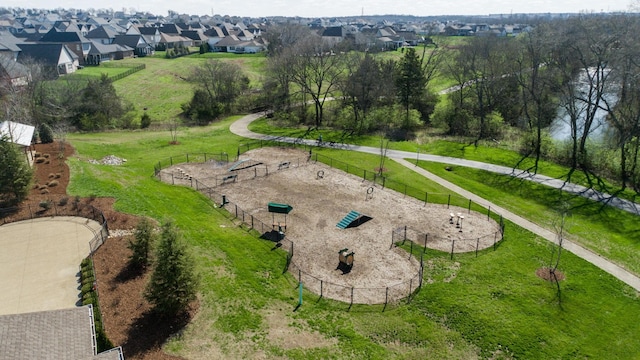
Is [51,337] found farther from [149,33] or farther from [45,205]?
[149,33]

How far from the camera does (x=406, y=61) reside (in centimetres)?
6419

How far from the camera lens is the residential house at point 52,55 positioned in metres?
89.9

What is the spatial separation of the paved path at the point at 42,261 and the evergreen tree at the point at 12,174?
3.17 metres

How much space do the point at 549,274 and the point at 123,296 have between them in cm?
2575

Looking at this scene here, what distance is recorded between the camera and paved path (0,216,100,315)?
22188mm

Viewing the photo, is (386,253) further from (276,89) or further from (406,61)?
(276,89)

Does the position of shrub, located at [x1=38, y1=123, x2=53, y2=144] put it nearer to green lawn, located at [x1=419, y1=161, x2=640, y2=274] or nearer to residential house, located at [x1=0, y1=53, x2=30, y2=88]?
residential house, located at [x1=0, y1=53, x2=30, y2=88]

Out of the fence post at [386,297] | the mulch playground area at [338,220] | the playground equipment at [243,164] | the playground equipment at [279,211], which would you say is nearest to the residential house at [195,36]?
the playground equipment at [243,164]

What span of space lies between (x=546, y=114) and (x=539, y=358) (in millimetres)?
50730

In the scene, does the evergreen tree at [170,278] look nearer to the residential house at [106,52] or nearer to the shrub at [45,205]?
the shrub at [45,205]

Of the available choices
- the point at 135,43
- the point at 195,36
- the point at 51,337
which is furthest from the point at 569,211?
the point at 195,36

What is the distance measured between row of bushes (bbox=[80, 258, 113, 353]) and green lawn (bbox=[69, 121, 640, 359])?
2.97 meters

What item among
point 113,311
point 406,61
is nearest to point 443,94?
point 406,61

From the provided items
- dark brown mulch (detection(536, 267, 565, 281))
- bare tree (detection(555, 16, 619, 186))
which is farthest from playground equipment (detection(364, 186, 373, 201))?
bare tree (detection(555, 16, 619, 186))
